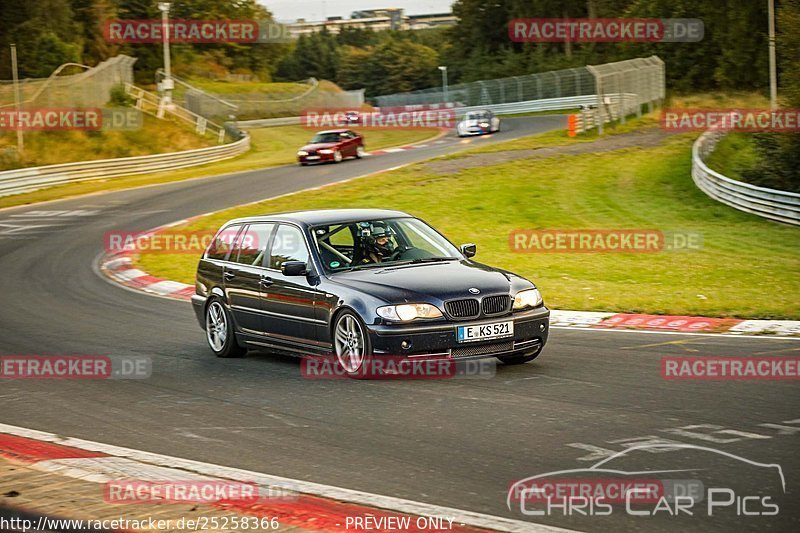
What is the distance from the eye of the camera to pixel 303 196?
98.7 feet

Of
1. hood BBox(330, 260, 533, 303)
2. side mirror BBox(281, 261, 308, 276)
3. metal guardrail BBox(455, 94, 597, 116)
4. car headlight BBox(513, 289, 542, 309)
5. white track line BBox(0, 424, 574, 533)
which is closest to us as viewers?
white track line BBox(0, 424, 574, 533)

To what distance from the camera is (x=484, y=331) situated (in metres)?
9.18

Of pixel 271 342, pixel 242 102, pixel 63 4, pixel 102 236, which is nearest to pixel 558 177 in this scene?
pixel 102 236

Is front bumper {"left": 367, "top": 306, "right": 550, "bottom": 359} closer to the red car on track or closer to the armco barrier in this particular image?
the armco barrier

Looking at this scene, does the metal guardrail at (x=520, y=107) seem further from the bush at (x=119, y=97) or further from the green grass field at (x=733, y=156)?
the green grass field at (x=733, y=156)

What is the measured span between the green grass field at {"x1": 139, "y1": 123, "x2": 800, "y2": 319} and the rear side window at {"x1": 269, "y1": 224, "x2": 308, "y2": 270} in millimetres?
4806

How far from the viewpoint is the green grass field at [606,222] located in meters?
14.9

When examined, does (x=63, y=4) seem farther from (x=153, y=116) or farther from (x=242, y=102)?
(x=153, y=116)

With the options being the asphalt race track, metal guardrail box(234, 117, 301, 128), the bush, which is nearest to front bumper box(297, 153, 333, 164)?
the bush

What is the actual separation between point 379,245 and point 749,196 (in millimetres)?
18696

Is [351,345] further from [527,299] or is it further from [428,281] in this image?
[527,299]

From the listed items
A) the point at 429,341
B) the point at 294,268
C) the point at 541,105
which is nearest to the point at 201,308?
the point at 294,268

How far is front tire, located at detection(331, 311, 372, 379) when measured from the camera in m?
9.27

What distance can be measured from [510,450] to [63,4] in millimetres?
74529
